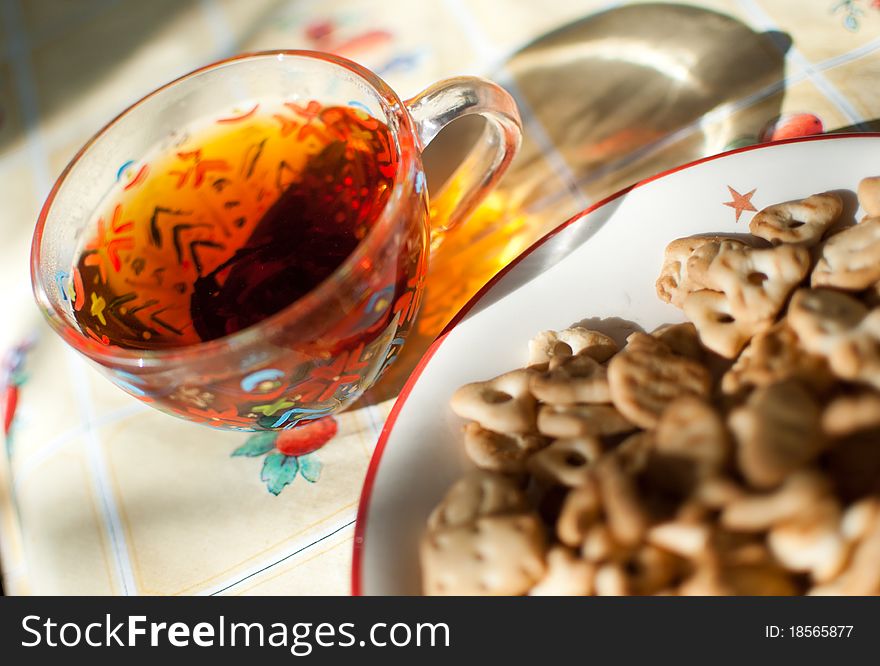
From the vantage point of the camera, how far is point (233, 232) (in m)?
0.70

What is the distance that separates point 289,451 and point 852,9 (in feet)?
2.59

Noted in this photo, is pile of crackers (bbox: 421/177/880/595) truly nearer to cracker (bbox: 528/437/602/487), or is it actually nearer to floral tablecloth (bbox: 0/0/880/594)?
cracker (bbox: 528/437/602/487)

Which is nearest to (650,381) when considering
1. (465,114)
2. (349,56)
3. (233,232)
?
(465,114)

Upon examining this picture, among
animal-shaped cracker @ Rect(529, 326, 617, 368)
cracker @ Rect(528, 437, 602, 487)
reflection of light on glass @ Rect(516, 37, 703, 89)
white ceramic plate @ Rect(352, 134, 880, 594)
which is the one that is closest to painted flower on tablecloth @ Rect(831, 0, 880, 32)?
reflection of light on glass @ Rect(516, 37, 703, 89)

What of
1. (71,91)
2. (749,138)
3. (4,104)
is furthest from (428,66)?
(4,104)

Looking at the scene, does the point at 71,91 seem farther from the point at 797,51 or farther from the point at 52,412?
the point at 797,51

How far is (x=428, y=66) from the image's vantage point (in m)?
0.95

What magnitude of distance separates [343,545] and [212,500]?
0.13 metres

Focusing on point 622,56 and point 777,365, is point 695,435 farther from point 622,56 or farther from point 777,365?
point 622,56

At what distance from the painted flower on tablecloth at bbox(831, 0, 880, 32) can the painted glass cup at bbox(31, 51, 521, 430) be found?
1.47ft

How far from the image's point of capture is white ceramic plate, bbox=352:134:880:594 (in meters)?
0.59

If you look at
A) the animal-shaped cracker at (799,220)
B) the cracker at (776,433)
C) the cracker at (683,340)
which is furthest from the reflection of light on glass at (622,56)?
the cracker at (776,433)

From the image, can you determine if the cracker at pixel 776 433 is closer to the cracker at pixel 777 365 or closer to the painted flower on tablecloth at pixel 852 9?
the cracker at pixel 777 365
